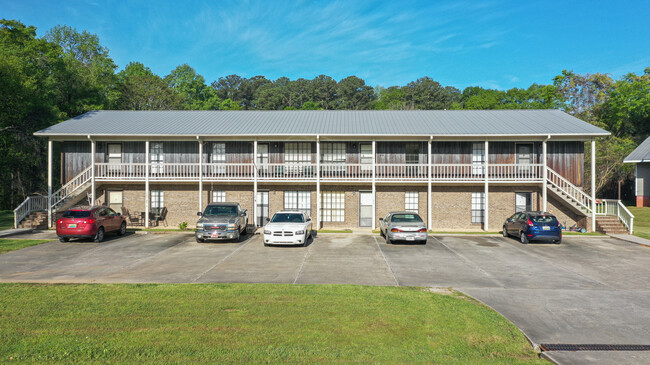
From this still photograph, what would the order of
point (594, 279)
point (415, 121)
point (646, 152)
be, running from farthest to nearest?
1. point (646, 152)
2. point (415, 121)
3. point (594, 279)

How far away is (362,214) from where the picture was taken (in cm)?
2352

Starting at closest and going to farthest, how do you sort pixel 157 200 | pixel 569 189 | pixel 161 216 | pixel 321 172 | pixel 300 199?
pixel 569 189, pixel 321 172, pixel 161 216, pixel 300 199, pixel 157 200

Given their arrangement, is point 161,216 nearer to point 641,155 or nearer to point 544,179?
point 544,179

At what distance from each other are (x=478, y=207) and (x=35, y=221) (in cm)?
2640

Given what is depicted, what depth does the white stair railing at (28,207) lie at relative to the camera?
21047mm

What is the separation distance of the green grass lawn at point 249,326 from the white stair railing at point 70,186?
50.5 feet

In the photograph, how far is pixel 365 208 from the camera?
77.2 ft

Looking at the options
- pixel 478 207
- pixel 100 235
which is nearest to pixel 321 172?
pixel 478 207

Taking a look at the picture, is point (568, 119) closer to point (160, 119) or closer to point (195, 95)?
point (160, 119)

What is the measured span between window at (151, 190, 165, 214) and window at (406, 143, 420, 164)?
16.0 meters

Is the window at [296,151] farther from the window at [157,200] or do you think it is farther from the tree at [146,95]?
the tree at [146,95]

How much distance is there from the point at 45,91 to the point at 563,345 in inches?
1518

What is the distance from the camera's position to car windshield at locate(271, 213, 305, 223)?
17.4 meters

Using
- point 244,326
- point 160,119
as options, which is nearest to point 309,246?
point 244,326
